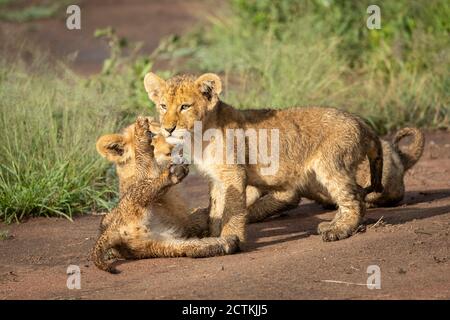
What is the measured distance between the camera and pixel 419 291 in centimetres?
621

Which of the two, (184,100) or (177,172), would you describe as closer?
(177,172)

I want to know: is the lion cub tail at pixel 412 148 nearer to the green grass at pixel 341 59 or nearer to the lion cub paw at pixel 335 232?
the lion cub paw at pixel 335 232

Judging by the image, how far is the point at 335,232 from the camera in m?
7.71

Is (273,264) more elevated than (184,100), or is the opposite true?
(184,100)

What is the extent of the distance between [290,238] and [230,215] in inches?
25.1

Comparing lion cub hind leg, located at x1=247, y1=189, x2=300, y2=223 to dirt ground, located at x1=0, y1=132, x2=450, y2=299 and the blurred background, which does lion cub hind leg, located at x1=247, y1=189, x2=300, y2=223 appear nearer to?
dirt ground, located at x1=0, y1=132, x2=450, y2=299

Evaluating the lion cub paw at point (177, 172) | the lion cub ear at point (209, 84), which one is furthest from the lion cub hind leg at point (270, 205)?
the lion cub paw at point (177, 172)

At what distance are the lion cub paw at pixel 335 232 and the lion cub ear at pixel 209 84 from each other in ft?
4.42

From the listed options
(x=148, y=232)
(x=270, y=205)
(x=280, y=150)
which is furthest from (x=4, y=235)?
(x=280, y=150)

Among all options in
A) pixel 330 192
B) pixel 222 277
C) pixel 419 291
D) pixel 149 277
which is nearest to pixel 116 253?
pixel 149 277

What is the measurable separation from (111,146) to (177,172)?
3.90 feet

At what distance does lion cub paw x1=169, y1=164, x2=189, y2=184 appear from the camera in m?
7.30

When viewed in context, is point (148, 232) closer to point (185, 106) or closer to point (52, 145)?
point (185, 106)

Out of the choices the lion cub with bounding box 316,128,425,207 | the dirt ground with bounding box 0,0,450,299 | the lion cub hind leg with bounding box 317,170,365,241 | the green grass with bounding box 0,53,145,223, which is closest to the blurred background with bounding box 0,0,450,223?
the green grass with bounding box 0,53,145,223
